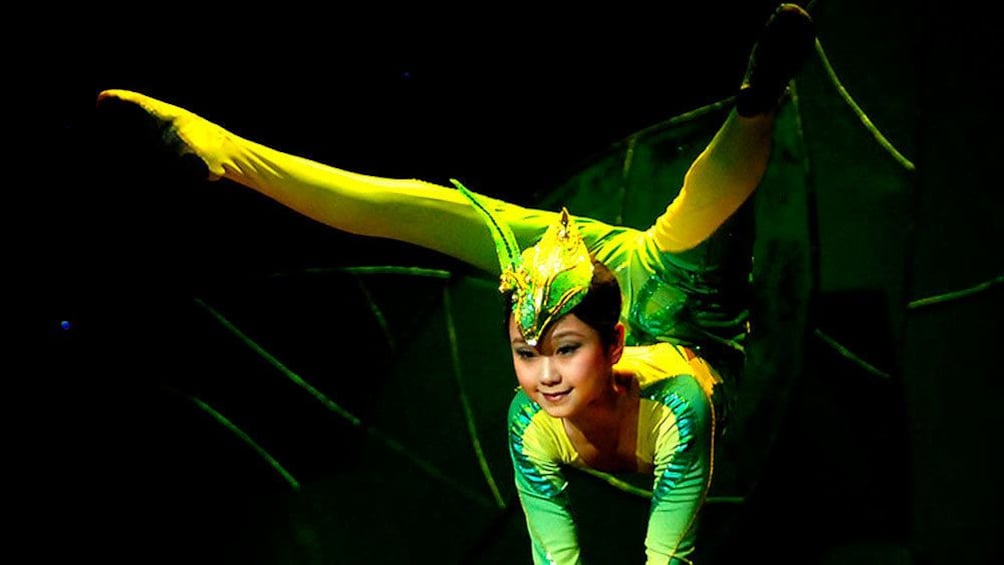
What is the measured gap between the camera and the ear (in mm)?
1776

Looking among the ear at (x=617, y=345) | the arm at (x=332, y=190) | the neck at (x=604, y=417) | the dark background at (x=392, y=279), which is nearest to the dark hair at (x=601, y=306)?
the ear at (x=617, y=345)

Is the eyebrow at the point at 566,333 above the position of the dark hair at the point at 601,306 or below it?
below

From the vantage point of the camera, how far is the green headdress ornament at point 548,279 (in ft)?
5.63

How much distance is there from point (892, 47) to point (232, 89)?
4.03ft

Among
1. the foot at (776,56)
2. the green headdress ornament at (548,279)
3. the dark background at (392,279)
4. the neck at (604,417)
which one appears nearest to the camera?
the foot at (776,56)

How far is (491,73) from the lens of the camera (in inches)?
96.6

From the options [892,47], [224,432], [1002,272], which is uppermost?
[892,47]

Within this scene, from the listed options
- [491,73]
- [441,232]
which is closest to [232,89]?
[491,73]

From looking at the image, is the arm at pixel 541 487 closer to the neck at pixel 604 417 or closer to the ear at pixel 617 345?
the neck at pixel 604 417

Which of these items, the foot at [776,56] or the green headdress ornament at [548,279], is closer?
the foot at [776,56]

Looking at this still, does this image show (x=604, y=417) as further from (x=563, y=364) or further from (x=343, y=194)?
(x=343, y=194)

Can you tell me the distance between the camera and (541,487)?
1.85 meters

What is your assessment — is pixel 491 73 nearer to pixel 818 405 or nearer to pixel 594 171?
pixel 594 171

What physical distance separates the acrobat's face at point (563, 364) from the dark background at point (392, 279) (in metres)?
0.72
